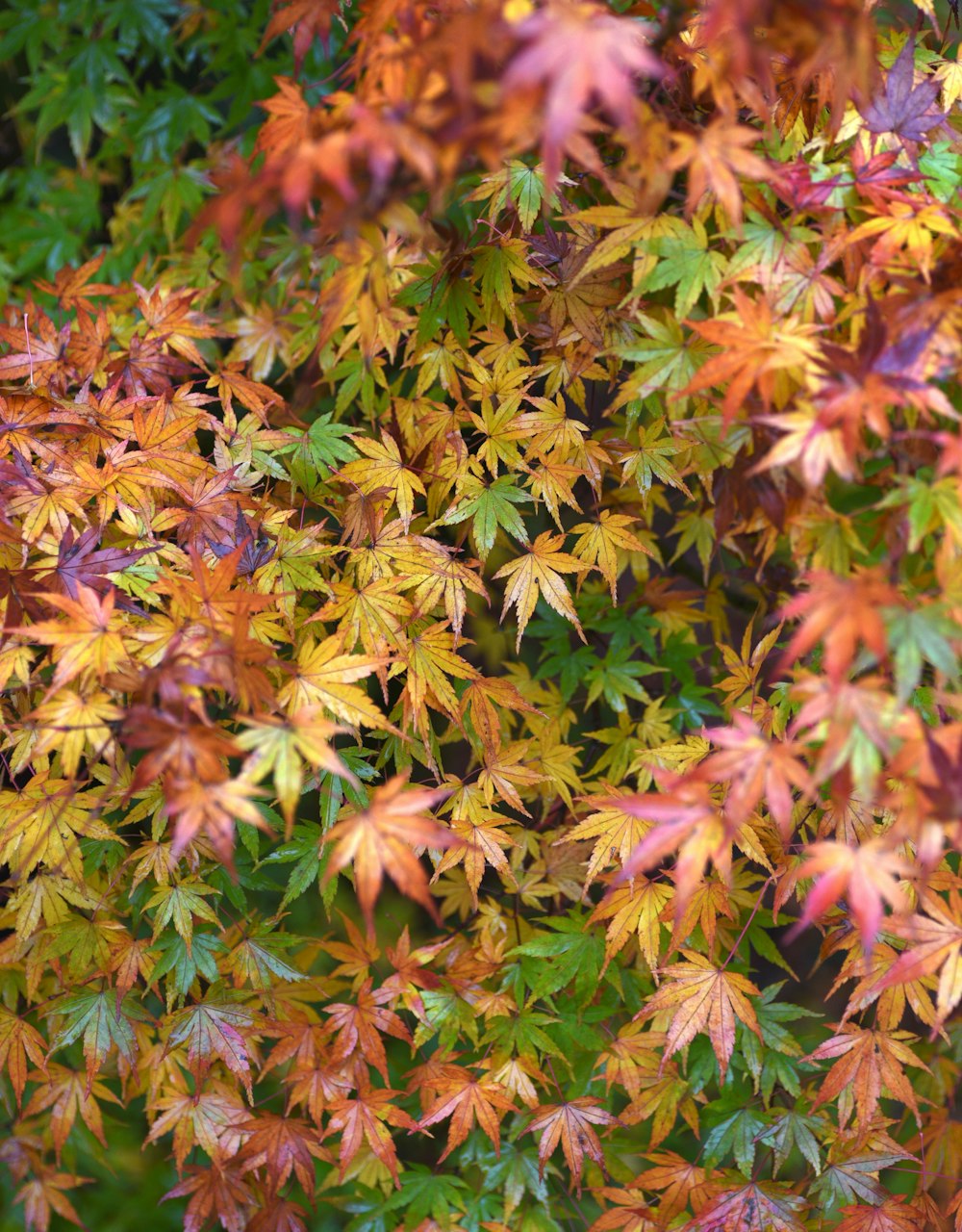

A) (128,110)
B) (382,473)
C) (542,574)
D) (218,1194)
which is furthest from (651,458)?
(128,110)

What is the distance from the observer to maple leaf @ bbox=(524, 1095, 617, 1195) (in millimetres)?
1823

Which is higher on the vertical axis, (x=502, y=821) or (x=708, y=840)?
Answer: (x=708, y=840)

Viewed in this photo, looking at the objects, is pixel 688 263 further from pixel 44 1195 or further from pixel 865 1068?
pixel 44 1195

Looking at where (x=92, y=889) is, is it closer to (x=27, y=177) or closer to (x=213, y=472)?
(x=213, y=472)

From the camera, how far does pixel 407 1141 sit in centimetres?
283

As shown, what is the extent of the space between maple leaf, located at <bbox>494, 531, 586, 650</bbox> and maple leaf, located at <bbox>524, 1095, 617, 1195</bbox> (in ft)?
2.96

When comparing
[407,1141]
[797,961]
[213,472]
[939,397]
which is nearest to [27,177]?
[213,472]

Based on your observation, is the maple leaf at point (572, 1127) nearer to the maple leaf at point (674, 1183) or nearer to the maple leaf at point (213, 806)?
the maple leaf at point (674, 1183)

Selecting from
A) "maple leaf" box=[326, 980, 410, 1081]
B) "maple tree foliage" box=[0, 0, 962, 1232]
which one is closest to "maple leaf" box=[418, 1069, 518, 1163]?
"maple tree foliage" box=[0, 0, 962, 1232]

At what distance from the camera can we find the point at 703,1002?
168 centimetres

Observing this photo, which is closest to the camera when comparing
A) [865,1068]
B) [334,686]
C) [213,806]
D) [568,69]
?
[568,69]

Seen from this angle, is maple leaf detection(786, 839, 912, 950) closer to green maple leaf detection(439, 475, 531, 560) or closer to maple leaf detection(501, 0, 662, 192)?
green maple leaf detection(439, 475, 531, 560)

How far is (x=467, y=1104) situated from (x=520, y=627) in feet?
2.95

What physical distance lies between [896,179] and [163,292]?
1.51 m
